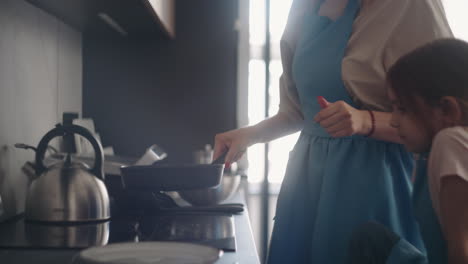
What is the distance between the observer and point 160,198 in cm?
143

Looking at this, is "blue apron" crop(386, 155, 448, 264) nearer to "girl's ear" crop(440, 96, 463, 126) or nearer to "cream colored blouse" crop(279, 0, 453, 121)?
"girl's ear" crop(440, 96, 463, 126)

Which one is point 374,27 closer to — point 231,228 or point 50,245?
point 231,228

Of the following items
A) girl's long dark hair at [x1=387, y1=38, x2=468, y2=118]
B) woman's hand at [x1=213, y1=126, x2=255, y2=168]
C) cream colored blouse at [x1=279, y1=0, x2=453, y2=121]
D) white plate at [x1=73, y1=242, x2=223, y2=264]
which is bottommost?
white plate at [x1=73, y1=242, x2=223, y2=264]

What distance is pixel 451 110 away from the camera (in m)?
0.85

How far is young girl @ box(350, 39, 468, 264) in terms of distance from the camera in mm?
753

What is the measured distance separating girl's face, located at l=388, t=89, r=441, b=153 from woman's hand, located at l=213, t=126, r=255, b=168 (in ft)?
1.61

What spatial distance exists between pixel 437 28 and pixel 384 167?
0.92ft

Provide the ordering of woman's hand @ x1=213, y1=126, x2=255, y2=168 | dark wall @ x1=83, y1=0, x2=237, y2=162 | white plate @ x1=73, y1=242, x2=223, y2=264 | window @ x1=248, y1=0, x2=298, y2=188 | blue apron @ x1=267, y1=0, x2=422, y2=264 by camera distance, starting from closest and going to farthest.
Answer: white plate @ x1=73, y1=242, x2=223, y2=264 → blue apron @ x1=267, y1=0, x2=422, y2=264 → woman's hand @ x1=213, y1=126, x2=255, y2=168 → dark wall @ x1=83, y1=0, x2=237, y2=162 → window @ x1=248, y1=0, x2=298, y2=188

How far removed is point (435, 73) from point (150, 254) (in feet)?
1.66

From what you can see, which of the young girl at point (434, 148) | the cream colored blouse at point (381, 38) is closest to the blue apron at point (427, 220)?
the young girl at point (434, 148)

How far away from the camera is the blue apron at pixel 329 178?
1102 mm

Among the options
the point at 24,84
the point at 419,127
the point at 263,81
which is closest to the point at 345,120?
the point at 419,127

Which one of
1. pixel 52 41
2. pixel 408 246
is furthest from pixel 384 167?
pixel 52 41

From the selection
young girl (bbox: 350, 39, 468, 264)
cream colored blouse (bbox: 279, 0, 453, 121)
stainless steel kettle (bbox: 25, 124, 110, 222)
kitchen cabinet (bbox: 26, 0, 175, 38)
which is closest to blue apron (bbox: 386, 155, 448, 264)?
young girl (bbox: 350, 39, 468, 264)
